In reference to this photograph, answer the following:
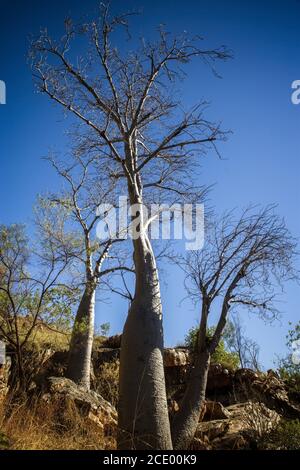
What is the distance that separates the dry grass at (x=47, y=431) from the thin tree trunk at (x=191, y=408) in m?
0.97

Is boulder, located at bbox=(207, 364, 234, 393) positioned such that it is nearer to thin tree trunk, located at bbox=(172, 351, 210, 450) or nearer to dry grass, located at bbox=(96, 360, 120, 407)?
dry grass, located at bbox=(96, 360, 120, 407)

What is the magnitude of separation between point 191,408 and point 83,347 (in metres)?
3.38

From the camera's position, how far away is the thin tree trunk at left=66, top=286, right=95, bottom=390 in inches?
296

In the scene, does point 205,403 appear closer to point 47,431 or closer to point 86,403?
point 86,403

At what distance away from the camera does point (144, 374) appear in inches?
146

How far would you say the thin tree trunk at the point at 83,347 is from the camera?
7512mm

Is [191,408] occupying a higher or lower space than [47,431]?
lower

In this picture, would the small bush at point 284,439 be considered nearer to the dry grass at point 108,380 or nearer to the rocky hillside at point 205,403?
the rocky hillside at point 205,403

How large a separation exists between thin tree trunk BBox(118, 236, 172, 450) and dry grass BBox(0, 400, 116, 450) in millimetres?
534

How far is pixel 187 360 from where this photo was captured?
938cm

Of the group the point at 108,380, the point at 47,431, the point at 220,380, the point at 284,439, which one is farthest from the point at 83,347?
the point at 284,439
